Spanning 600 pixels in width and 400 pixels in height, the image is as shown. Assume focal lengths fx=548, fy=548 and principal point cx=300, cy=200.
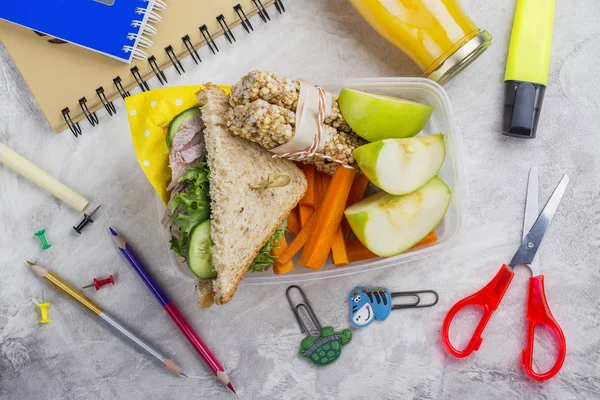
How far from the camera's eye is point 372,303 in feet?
4.67

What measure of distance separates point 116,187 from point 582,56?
1.27 m

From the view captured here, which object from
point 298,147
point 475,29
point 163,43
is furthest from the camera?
point 163,43

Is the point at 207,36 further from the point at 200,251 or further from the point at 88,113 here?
the point at 200,251

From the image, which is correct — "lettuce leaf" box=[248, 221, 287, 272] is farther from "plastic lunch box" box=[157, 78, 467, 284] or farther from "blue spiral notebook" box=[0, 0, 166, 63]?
"blue spiral notebook" box=[0, 0, 166, 63]

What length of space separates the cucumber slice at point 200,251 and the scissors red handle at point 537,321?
2.68 feet

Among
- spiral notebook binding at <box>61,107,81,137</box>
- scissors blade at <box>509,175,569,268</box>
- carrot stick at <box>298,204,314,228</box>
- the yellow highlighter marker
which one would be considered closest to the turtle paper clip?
carrot stick at <box>298,204,314,228</box>

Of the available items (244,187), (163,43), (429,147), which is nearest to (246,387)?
(244,187)

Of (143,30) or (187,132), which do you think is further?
(143,30)

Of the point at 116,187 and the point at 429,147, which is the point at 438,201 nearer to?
the point at 429,147

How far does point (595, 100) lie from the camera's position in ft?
4.65

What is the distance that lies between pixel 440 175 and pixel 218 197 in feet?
1.90

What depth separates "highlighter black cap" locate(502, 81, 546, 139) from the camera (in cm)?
136

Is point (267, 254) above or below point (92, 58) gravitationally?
below

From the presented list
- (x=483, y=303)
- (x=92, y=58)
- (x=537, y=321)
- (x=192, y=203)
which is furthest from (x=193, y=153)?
(x=537, y=321)
